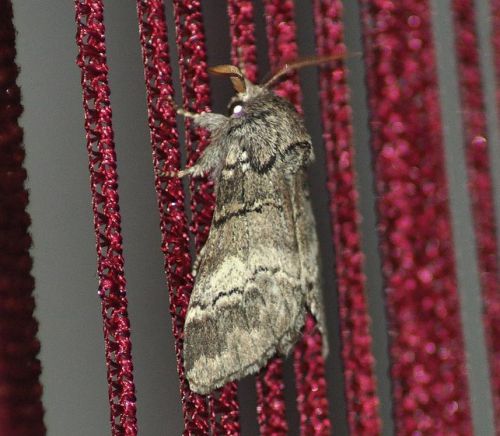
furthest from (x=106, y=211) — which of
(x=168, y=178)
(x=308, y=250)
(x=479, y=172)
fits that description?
(x=479, y=172)

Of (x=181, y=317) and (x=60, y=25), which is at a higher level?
(x=60, y=25)

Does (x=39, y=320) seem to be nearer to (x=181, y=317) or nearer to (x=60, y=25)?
(x=181, y=317)

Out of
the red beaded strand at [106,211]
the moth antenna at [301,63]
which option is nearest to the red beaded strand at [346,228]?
the moth antenna at [301,63]

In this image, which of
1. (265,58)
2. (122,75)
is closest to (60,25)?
(122,75)

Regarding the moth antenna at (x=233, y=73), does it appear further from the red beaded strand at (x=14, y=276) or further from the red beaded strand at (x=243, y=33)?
the red beaded strand at (x=14, y=276)

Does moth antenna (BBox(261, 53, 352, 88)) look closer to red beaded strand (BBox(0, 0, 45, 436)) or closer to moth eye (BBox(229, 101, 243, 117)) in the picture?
moth eye (BBox(229, 101, 243, 117))

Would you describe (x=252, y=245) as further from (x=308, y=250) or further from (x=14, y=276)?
(x=14, y=276)

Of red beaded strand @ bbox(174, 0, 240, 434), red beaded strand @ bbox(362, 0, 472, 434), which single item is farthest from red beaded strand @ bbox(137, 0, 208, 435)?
red beaded strand @ bbox(362, 0, 472, 434)
